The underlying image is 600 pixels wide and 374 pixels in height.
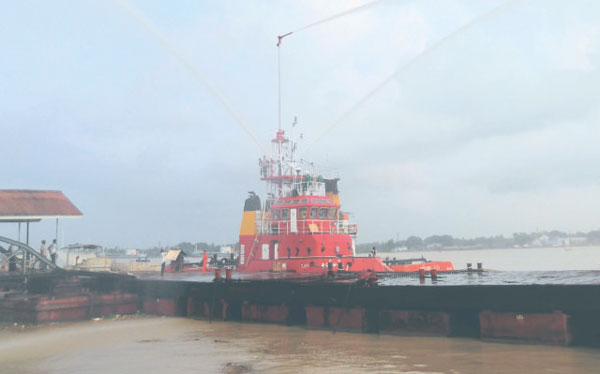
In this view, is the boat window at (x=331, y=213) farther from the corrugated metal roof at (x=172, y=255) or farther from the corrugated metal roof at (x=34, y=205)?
the corrugated metal roof at (x=34, y=205)

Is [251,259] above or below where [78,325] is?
above

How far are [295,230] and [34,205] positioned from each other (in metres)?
14.0

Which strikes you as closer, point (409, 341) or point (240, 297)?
point (409, 341)

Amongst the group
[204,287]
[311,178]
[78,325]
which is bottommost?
[78,325]

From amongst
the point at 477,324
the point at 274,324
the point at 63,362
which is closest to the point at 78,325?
the point at 63,362

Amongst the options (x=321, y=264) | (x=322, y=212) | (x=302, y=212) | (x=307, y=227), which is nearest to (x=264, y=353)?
(x=321, y=264)

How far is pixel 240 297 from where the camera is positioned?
19109 mm

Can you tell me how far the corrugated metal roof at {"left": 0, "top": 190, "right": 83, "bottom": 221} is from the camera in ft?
79.5

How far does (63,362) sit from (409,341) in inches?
392

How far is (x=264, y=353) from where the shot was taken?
1362 centimetres

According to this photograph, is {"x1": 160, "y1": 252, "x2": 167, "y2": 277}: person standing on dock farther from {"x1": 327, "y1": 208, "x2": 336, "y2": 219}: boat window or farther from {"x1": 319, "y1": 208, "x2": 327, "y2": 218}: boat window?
{"x1": 327, "y1": 208, "x2": 336, "y2": 219}: boat window

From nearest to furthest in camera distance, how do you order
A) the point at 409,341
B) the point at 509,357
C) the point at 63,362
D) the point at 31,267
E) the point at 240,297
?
the point at 509,357 < the point at 63,362 < the point at 409,341 < the point at 240,297 < the point at 31,267

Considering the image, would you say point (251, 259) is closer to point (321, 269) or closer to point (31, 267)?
point (321, 269)

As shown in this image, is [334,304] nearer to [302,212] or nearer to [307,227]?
[307,227]
